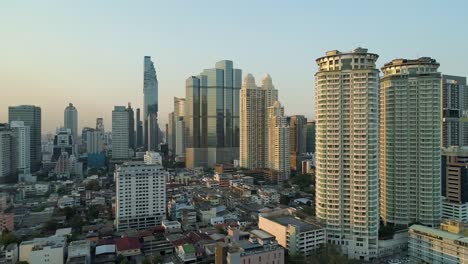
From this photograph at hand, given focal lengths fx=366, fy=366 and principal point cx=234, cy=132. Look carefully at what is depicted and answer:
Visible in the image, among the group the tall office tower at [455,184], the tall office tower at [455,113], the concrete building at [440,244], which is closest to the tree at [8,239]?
the concrete building at [440,244]

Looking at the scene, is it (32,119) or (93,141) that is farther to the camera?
(93,141)

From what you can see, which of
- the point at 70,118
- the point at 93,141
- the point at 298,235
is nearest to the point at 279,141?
the point at 298,235

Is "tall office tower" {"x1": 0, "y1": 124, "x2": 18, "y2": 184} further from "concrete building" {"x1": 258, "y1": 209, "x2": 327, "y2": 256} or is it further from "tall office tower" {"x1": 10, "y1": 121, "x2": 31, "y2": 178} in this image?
"concrete building" {"x1": 258, "y1": 209, "x2": 327, "y2": 256}

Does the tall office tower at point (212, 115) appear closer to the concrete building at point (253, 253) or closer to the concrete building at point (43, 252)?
the concrete building at point (43, 252)

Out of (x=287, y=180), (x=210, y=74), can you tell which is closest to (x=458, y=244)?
(x=287, y=180)

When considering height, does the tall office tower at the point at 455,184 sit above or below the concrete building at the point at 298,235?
above

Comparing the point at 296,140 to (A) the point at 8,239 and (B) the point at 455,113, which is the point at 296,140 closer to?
(B) the point at 455,113

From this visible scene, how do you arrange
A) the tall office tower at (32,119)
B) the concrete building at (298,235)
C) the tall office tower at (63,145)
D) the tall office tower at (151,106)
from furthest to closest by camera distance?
the tall office tower at (151,106), the tall office tower at (63,145), the tall office tower at (32,119), the concrete building at (298,235)
